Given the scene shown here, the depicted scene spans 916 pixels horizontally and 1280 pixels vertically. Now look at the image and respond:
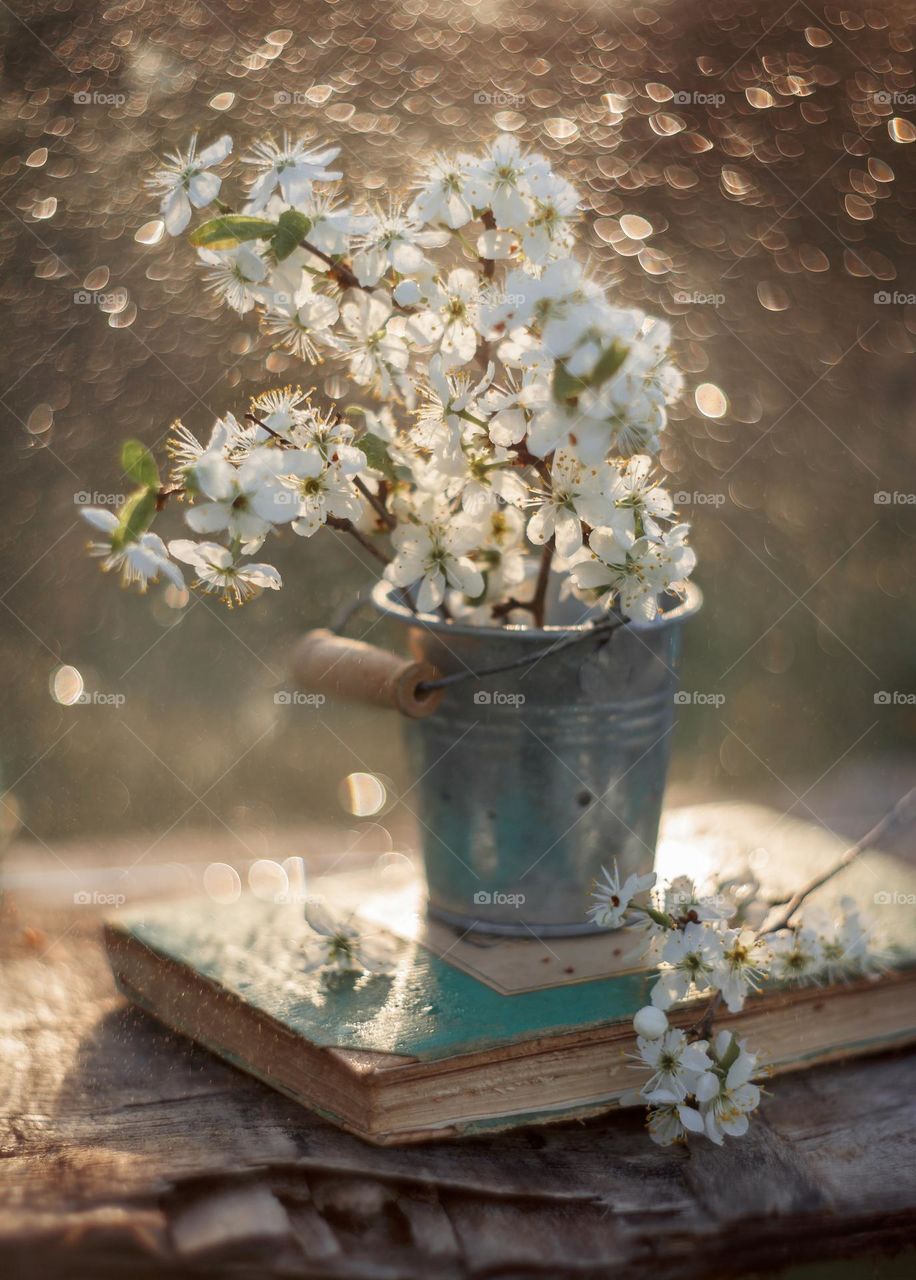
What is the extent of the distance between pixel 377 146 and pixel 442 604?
0.39m

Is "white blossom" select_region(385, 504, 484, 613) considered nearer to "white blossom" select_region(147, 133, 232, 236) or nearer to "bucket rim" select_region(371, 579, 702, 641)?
"bucket rim" select_region(371, 579, 702, 641)

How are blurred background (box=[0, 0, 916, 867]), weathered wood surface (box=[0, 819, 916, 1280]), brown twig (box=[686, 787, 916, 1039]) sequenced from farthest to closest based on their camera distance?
blurred background (box=[0, 0, 916, 867]) → brown twig (box=[686, 787, 916, 1039]) → weathered wood surface (box=[0, 819, 916, 1280])

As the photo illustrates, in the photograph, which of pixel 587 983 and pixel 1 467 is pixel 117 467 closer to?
pixel 1 467

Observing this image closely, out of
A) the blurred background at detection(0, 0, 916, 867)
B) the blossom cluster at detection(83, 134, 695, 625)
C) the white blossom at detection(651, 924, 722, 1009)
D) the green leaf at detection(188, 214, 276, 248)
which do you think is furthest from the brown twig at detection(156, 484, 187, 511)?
the white blossom at detection(651, 924, 722, 1009)

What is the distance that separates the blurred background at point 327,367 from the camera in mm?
855

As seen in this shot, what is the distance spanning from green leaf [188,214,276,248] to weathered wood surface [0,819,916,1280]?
421mm

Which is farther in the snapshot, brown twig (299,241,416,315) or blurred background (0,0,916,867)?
blurred background (0,0,916,867)

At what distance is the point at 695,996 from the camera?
63 centimetres

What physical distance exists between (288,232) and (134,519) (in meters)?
0.15

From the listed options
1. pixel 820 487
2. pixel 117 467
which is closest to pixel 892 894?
pixel 820 487

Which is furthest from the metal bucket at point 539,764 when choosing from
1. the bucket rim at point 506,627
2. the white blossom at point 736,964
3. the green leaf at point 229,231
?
the green leaf at point 229,231

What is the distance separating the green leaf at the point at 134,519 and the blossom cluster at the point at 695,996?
0.30 metres

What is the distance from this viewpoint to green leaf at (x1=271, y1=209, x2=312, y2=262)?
0.56 meters

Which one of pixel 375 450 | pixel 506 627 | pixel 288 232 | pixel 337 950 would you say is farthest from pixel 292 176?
pixel 337 950
